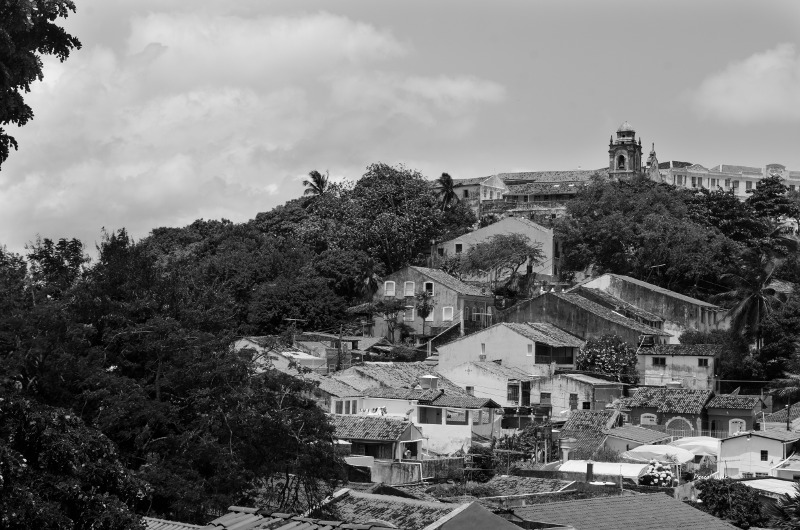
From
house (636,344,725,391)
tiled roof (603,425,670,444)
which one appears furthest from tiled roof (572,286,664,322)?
tiled roof (603,425,670,444)

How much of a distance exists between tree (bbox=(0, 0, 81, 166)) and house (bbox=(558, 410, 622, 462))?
70.0 ft

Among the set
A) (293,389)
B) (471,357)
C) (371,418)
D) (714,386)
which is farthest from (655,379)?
(293,389)

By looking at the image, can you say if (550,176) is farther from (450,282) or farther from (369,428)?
(369,428)

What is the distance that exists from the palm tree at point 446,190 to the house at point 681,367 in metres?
36.6

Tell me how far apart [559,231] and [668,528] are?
51.1m

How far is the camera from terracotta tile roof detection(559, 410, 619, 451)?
42500 millimetres

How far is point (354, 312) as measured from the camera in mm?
65750

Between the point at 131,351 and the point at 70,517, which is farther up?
the point at 131,351

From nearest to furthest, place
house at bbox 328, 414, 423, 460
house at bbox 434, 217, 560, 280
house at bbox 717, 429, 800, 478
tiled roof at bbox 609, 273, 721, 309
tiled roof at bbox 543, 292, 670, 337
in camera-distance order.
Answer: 1. house at bbox 328, 414, 423, 460
2. house at bbox 717, 429, 800, 478
3. tiled roof at bbox 543, 292, 670, 337
4. tiled roof at bbox 609, 273, 721, 309
5. house at bbox 434, 217, 560, 280

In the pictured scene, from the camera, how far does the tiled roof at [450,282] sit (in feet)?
217

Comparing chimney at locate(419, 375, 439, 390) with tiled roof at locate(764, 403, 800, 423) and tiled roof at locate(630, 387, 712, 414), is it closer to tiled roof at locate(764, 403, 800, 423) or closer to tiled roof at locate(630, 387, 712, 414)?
tiled roof at locate(630, 387, 712, 414)

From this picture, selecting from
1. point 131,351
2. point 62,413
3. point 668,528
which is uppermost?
point 131,351

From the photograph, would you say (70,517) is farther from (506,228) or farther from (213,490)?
(506,228)

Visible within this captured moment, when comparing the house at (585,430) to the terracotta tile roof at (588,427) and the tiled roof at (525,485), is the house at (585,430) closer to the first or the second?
the terracotta tile roof at (588,427)
